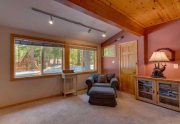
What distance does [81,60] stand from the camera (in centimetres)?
430

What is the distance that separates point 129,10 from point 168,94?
238 cm

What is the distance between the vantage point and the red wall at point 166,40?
8.73ft

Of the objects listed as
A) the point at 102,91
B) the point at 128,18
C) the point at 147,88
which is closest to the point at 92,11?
the point at 128,18

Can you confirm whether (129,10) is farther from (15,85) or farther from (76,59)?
(15,85)

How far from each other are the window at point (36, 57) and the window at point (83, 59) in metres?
0.53

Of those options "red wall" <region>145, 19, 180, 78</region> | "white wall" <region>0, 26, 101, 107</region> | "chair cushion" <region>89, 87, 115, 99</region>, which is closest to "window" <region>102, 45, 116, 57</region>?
"red wall" <region>145, 19, 180, 78</region>

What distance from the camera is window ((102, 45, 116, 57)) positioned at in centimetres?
426

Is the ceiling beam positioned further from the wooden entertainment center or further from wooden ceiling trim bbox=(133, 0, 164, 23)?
the wooden entertainment center

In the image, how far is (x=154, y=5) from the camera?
2.07 meters

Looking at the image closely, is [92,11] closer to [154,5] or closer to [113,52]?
[154,5]

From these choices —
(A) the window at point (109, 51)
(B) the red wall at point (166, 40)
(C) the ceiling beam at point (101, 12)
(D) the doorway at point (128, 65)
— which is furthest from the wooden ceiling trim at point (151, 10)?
(A) the window at point (109, 51)

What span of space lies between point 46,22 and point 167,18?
341 cm

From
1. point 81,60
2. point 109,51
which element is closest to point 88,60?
point 81,60

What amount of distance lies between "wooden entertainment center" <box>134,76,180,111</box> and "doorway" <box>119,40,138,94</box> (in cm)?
52
